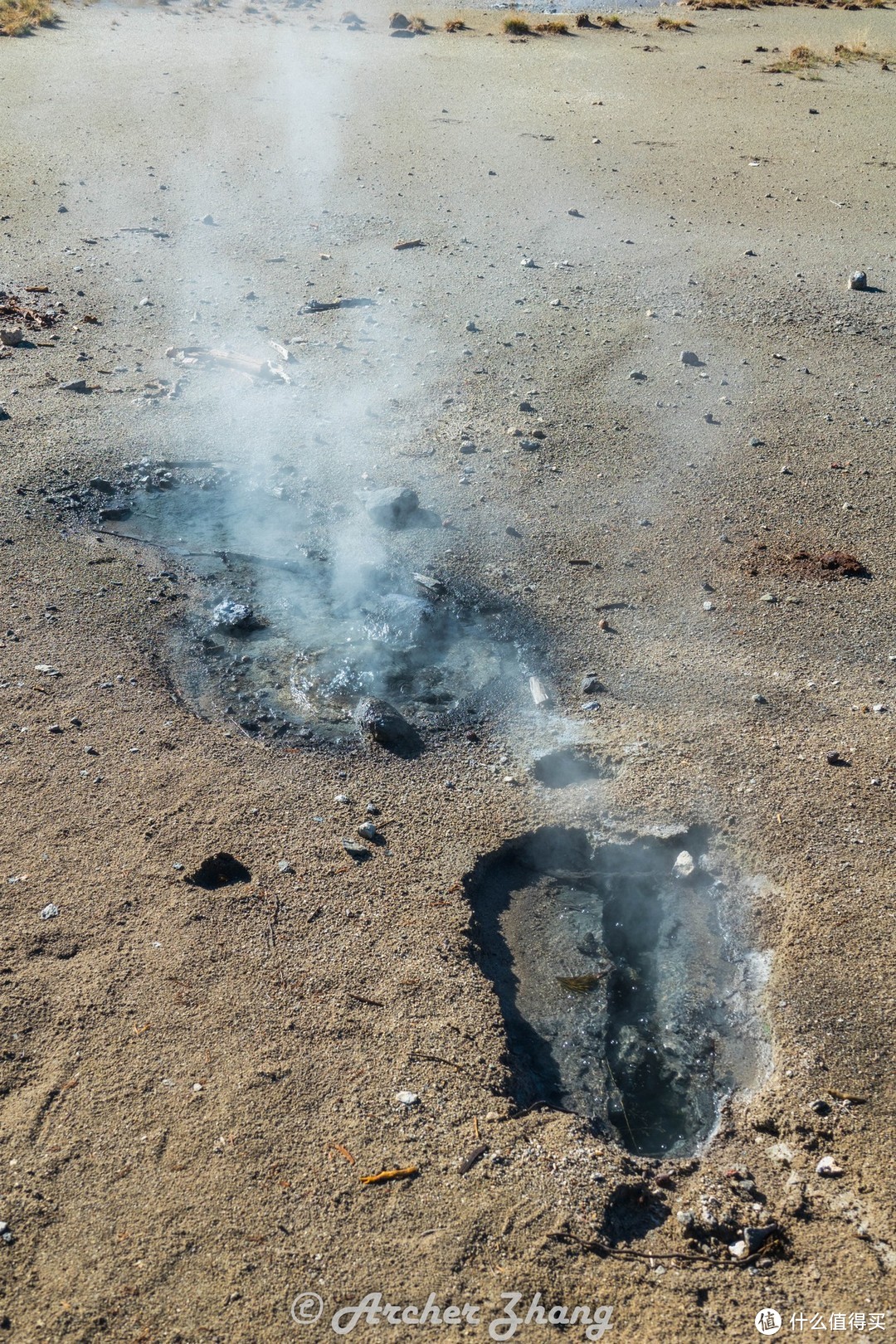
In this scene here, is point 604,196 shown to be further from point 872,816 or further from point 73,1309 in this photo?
point 73,1309

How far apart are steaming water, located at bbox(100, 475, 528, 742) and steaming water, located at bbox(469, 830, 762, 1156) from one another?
93 centimetres

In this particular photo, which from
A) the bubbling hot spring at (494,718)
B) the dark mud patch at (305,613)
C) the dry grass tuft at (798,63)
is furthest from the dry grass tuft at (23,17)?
the bubbling hot spring at (494,718)

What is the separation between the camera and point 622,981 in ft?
10.8

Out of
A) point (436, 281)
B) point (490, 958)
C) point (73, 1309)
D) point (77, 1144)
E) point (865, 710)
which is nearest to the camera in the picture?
point (73, 1309)

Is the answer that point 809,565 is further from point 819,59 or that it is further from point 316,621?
point 819,59

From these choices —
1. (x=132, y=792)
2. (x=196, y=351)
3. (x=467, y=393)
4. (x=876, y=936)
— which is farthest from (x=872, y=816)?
(x=196, y=351)

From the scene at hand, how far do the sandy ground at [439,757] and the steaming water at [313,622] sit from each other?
0.19 metres

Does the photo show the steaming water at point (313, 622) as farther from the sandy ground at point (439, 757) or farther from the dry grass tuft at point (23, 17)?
the dry grass tuft at point (23, 17)

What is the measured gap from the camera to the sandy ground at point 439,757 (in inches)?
98.7

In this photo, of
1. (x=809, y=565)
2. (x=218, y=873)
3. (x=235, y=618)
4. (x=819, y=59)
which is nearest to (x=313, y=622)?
(x=235, y=618)

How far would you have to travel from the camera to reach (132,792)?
3684mm

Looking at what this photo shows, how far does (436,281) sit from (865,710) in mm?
5128

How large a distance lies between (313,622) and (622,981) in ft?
7.34

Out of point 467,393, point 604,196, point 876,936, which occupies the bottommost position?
point 876,936
